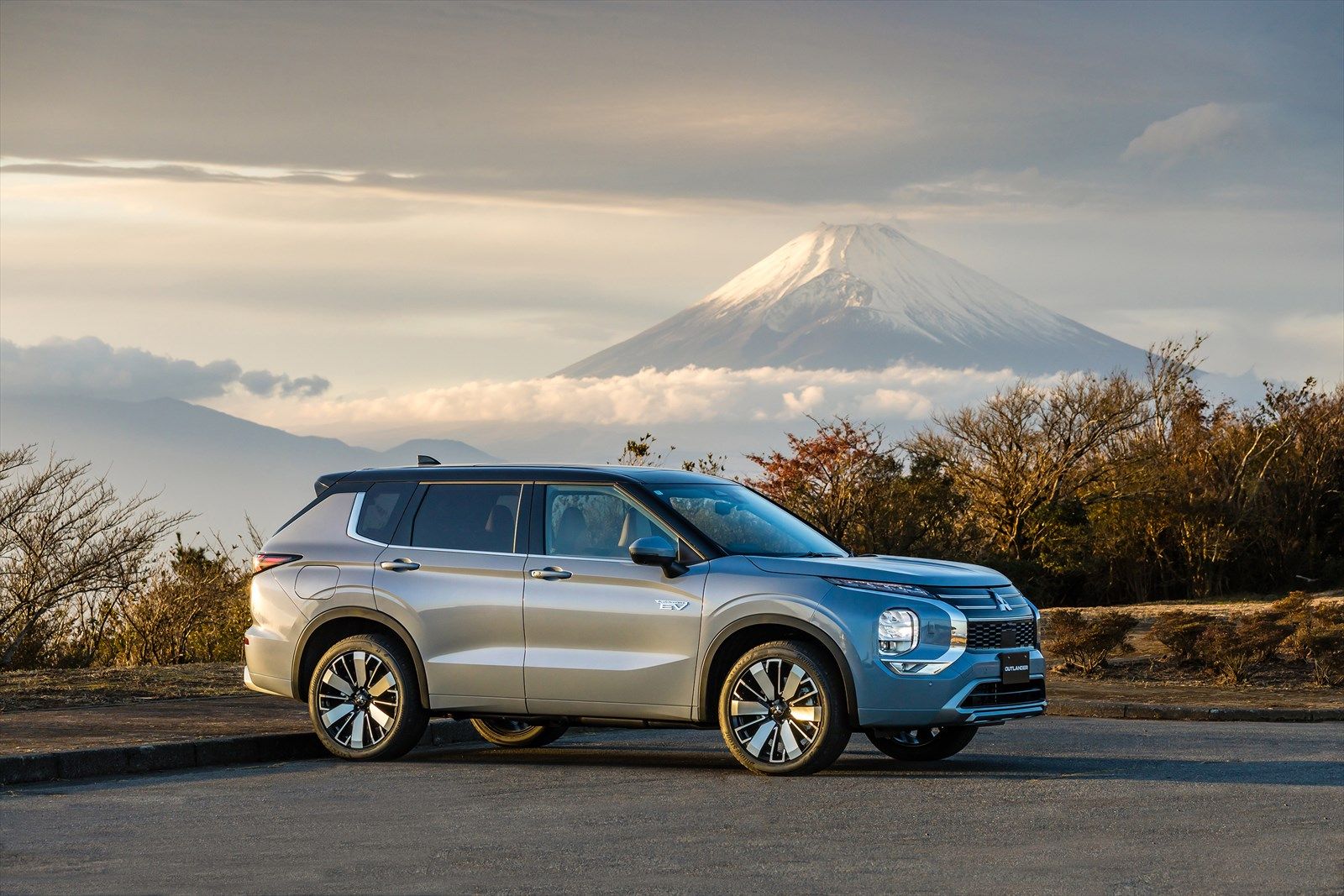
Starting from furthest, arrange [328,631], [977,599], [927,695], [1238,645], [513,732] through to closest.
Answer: [1238,645] < [513,732] < [328,631] < [977,599] < [927,695]

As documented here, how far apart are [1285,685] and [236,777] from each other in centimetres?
1100

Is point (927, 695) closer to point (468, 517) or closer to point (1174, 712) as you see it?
point (468, 517)

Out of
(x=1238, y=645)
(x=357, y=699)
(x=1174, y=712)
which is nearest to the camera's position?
(x=357, y=699)

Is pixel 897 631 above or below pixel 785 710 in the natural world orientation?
above

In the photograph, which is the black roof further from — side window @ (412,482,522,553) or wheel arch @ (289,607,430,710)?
wheel arch @ (289,607,430,710)

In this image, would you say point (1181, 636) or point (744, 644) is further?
point (1181, 636)

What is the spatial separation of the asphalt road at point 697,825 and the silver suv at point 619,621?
389 millimetres

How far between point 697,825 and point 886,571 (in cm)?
241

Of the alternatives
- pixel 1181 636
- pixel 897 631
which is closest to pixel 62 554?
pixel 1181 636

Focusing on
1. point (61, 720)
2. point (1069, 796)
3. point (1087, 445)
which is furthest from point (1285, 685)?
point (1087, 445)

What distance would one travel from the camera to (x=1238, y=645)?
18.1 m

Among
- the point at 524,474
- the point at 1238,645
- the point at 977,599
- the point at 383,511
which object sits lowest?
the point at 1238,645

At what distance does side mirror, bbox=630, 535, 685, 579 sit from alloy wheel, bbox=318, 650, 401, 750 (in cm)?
200

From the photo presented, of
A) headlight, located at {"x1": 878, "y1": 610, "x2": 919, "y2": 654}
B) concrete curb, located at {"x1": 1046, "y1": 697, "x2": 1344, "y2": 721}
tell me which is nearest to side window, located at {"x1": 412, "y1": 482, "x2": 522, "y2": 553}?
headlight, located at {"x1": 878, "y1": 610, "x2": 919, "y2": 654}
